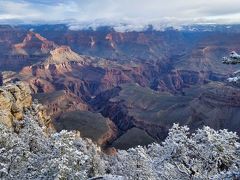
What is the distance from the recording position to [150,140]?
639ft

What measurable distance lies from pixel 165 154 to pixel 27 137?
24.4 meters

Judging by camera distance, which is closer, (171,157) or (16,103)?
(171,157)

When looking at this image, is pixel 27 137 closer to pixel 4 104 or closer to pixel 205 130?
pixel 205 130

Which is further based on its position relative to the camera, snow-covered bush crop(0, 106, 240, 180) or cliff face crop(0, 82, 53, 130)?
cliff face crop(0, 82, 53, 130)

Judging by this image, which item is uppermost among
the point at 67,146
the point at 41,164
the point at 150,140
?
the point at 67,146

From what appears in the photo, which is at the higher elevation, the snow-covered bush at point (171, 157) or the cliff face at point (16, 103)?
the snow-covered bush at point (171, 157)

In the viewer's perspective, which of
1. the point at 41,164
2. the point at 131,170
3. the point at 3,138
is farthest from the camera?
the point at 131,170

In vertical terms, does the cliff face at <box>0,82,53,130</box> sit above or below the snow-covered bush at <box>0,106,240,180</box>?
below

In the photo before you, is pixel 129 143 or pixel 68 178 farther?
pixel 129 143

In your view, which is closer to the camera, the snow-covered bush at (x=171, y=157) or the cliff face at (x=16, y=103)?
the snow-covered bush at (x=171, y=157)

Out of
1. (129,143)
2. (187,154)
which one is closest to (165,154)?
(187,154)

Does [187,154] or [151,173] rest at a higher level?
[187,154]

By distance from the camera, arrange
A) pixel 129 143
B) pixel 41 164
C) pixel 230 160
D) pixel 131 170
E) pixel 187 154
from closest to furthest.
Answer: pixel 230 160 → pixel 187 154 → pixel 41 164 → pixel 131 170 → pixel 129 143

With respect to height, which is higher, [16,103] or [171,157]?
[171,157]
